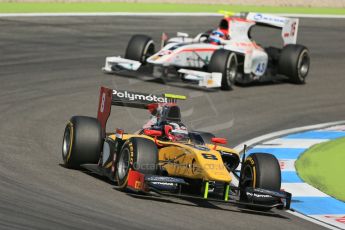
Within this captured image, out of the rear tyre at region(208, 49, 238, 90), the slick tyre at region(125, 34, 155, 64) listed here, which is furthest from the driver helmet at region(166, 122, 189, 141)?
the slick tyre at region(125, 34, 155, 64)

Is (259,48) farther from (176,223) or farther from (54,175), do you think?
(176,223)

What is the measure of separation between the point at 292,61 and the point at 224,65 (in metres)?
2.85

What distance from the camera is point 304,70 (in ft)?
84.1

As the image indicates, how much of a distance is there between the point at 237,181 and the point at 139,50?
9.75 metres

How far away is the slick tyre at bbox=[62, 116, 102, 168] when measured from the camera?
1395 centimetres

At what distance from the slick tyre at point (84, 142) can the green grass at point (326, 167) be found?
3.41 m

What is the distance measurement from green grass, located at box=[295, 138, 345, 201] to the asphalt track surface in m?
1.52

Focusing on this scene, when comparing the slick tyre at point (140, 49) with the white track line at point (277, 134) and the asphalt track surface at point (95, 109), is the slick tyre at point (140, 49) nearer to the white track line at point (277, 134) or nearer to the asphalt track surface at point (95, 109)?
the asphalt track surface at point (95, 109)

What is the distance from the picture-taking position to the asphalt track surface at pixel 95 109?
11703 millimetres

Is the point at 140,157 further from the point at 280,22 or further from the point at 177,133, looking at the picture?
the point at 280,22

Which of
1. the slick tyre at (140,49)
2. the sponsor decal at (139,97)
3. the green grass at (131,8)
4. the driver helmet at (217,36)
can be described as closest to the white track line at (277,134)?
the sponsor decal at (139,97)

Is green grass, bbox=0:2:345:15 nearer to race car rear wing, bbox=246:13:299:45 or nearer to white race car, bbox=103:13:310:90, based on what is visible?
white race car, bbox=103:13:310:90

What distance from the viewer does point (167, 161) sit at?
13.3 metres

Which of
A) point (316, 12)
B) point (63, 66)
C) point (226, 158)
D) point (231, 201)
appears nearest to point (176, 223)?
point (231, 201)
